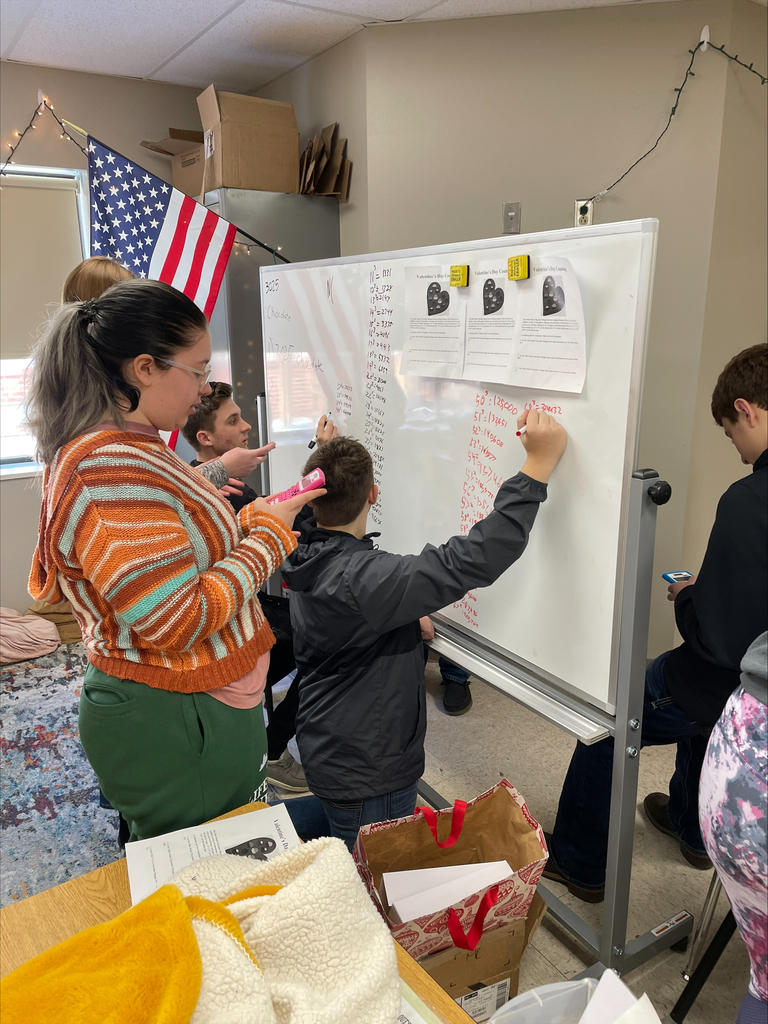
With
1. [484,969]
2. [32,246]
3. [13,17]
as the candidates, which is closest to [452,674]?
[484,969]

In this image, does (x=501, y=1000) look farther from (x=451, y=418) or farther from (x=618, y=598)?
(x=451, y=418)

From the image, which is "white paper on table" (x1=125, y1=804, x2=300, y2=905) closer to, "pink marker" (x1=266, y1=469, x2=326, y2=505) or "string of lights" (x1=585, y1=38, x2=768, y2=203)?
"pink marker" (x1=266, y1=469, x2=326, y2=505)

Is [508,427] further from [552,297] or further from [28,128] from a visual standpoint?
[28,128]

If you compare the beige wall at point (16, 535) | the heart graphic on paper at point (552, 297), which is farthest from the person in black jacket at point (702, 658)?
the beige wall at point (16, 535)

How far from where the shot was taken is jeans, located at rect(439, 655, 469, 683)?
2.94 meters

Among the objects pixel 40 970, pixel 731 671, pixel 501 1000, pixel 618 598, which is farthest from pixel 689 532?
pixel 40 970

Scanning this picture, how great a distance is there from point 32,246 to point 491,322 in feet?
9.80

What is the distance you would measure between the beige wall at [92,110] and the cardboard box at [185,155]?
10 centimetres

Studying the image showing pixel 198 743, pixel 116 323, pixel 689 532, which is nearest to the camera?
pixel 116 323

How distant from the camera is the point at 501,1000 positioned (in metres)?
1.49

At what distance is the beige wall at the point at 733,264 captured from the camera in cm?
249

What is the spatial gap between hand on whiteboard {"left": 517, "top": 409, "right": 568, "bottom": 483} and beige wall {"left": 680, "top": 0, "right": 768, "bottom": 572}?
153 centimetres

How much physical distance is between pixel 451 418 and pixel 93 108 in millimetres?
2957

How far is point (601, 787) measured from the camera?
70.7 inches
